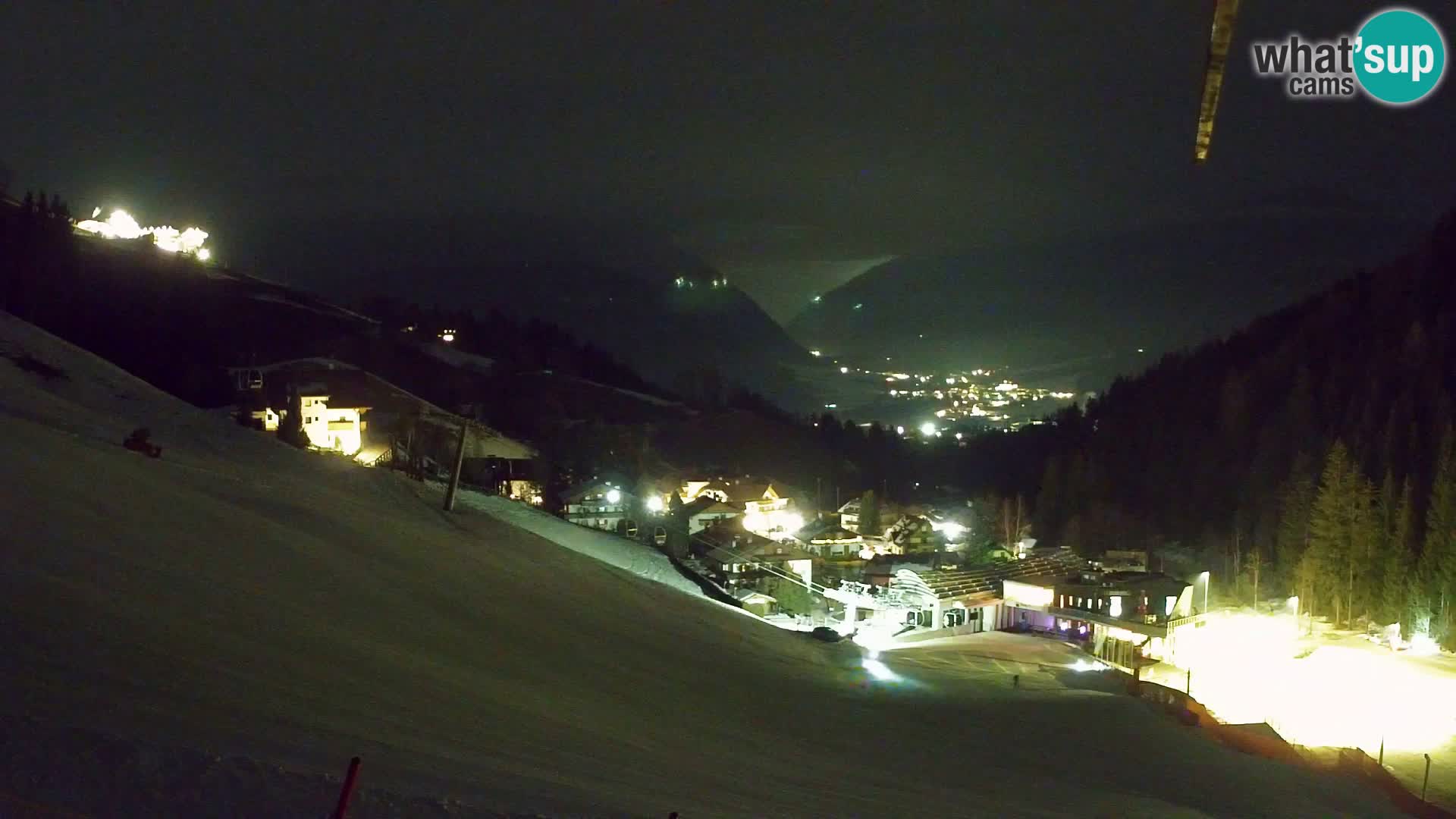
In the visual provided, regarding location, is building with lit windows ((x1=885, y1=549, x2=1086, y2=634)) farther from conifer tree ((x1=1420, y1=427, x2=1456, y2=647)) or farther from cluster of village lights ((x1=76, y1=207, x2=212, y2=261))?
cluster of village lights ((x1=76, y1=207, x2=212, y2=261))

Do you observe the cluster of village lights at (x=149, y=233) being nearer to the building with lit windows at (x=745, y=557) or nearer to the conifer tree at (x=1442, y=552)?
the building with lit windows at (x=745, y=557)

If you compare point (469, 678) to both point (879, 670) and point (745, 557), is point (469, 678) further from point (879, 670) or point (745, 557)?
point (745, 557)

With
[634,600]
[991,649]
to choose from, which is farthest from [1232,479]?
[634,600]

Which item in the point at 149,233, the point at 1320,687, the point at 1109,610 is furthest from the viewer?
the point at 149,233

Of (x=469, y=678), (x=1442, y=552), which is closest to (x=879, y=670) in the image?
(x=469, y=678)

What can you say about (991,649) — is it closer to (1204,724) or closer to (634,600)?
(1204,724)

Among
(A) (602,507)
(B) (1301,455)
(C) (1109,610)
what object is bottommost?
(C) (1109,610)

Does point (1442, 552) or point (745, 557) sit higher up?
point (1442, 552)

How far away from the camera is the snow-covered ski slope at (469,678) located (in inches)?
198

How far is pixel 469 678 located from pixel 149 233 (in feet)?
239

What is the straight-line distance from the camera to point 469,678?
739 cm

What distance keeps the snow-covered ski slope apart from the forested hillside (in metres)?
21.2

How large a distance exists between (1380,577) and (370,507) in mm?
30107

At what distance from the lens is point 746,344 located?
152375 millimetres
